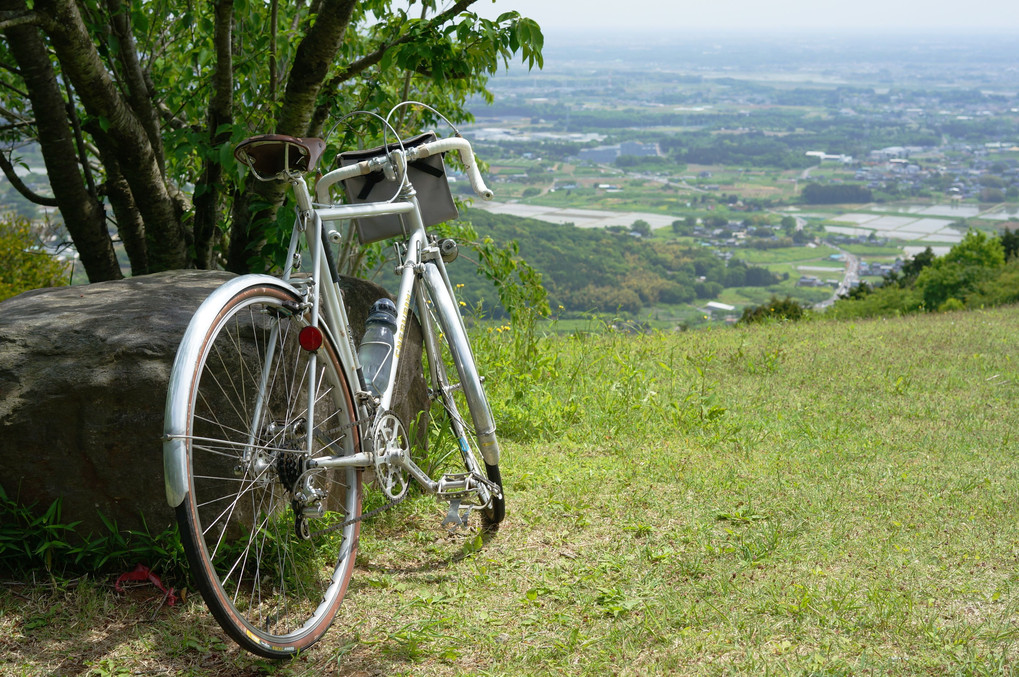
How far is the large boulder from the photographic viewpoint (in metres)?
2.67

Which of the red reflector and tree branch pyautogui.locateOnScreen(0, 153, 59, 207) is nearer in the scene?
the red reflector

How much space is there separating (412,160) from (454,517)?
146 cm

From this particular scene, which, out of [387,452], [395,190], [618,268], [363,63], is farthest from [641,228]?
[387,452]

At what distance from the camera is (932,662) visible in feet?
8.13

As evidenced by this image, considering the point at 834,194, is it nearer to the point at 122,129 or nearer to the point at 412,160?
the point at 122,129

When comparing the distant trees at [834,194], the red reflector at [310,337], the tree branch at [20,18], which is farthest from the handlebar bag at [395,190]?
the distant trees at [834,194]

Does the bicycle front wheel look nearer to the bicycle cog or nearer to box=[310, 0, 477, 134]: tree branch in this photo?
the bicycle cog

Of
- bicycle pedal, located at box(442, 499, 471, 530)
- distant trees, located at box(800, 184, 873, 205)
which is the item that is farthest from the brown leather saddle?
distant trees, located at box(800, 184, 873, 205)

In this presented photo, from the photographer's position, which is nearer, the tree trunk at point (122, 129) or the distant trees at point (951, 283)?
the tree trunk at point (122, 129)

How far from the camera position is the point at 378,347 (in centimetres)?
307

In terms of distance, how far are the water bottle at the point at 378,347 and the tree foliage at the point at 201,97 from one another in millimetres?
1042

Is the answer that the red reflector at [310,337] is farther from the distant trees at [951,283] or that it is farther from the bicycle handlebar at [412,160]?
the distant trees at [951,283]

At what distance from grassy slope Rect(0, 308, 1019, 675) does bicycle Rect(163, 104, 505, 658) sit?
21 cm

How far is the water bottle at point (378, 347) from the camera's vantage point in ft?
9.78
